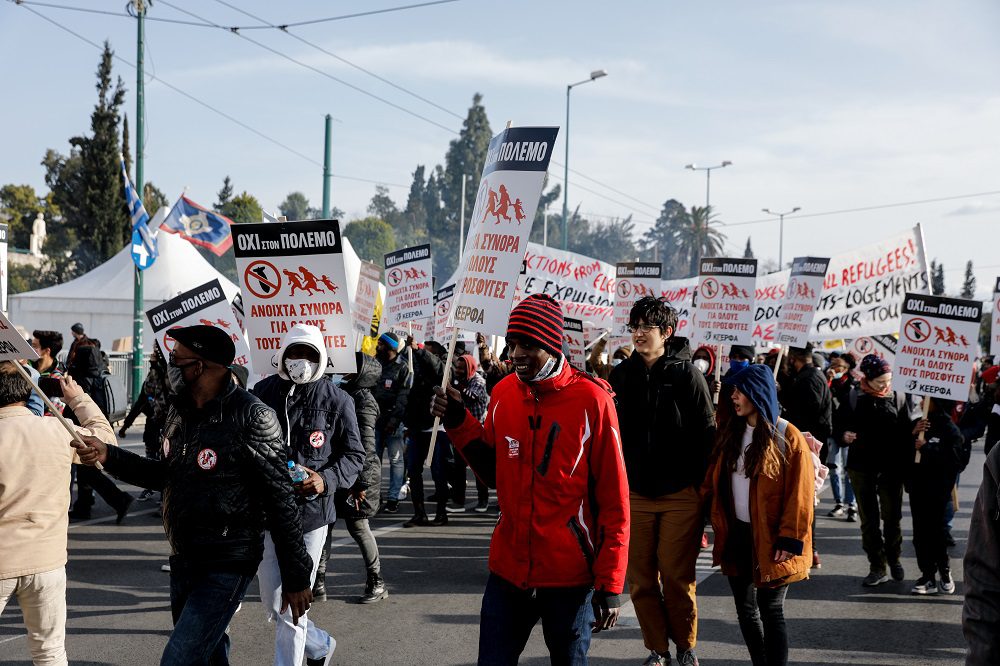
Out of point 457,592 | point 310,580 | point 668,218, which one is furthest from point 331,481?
point 668,218

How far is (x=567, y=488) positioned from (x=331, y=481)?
1.89 metres

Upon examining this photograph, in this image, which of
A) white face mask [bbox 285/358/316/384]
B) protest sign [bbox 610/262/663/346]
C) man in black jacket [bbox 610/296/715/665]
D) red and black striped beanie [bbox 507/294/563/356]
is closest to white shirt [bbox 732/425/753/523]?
man in black jacket [bbox 610/296/715/665]

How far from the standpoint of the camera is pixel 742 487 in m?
4.89

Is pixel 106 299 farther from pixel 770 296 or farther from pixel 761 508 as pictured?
pixel 761 508

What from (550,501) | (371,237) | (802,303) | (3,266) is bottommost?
(550,501)

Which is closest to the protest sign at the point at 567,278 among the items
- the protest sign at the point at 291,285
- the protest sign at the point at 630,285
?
the protest sign at the point at 630,285

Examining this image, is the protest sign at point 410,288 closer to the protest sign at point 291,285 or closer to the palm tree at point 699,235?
the protest sign at point 291,285

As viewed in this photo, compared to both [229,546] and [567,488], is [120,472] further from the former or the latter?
[567,488]

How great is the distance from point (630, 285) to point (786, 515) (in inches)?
355

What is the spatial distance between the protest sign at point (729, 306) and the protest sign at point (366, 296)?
3.90 metres

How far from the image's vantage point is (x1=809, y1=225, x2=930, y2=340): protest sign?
41.4ft

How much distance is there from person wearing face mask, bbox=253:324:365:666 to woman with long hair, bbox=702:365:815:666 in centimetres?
197

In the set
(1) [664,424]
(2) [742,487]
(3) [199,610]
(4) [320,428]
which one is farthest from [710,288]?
(3) [199,610]

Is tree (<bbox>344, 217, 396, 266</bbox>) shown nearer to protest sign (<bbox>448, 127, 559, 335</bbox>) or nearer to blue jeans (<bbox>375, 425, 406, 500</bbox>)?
blue jeans (<bbox>375, 425, 406, 500</bbox>)
